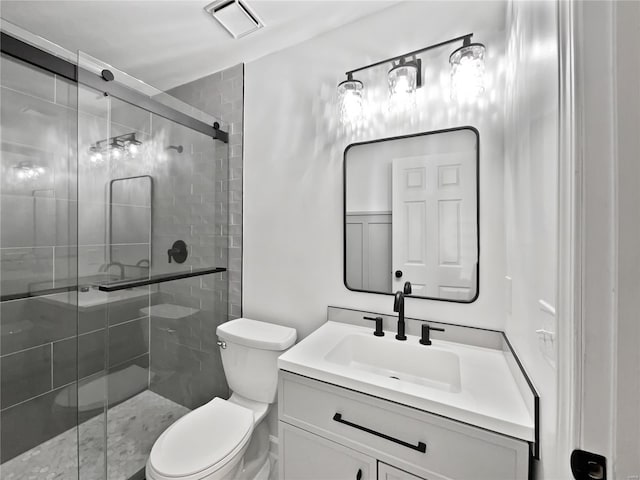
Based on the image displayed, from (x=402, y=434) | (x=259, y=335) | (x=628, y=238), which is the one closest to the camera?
(x=628, y=238)

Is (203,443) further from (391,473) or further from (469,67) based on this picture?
(469,67)

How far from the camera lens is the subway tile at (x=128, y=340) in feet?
4.69

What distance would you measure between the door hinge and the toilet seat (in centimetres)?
115

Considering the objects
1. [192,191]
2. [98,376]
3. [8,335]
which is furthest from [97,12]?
[98,376]

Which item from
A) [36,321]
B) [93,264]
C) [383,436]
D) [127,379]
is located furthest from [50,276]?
[383,436]

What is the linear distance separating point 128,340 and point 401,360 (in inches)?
57.4

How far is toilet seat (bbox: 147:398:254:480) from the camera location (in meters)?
1.03

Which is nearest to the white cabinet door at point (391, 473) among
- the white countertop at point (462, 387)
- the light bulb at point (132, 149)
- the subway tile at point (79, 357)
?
the white countertop at point (462, 387)

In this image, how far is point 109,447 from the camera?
138 cm

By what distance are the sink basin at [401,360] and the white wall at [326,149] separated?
171 mm

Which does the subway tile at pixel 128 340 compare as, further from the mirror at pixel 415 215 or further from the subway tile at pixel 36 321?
the mirror at pixel 415 215

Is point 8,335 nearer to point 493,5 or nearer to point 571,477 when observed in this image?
point 571,477

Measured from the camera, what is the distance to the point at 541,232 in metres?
0.65

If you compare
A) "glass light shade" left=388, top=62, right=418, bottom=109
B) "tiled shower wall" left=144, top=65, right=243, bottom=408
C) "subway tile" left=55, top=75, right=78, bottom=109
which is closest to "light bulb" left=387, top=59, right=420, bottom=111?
"glass light shade" left=388, top=62, right=418, bottom=109
